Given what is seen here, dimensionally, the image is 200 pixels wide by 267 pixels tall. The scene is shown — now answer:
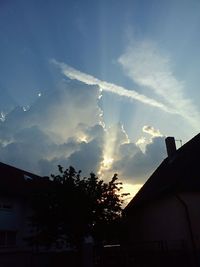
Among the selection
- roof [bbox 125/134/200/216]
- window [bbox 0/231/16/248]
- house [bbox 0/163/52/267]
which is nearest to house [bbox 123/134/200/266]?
roof [bbox 125/134/200/216]

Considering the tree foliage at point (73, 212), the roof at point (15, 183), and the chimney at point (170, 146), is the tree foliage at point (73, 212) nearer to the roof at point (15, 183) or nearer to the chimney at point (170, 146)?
the roof at point (15, 183)

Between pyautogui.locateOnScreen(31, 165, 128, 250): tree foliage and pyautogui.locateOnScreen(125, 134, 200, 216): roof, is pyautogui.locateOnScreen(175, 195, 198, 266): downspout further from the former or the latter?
pyautogui.locateOnScreen(31, 165, 128, 250): tree foliage

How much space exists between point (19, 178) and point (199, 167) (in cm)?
1597

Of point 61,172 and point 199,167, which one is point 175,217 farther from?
point 61,172

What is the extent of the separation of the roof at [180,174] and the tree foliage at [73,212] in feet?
10.1

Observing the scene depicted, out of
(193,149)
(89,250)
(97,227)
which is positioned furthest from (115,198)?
(193,149)

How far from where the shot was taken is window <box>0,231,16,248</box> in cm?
2242

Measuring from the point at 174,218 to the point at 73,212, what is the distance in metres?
5.95

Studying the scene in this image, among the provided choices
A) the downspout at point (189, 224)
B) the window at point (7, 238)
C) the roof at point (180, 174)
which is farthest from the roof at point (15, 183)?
the downspout at point (189, 224)

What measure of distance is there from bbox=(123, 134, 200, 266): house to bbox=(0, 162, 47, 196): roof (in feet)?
26.0

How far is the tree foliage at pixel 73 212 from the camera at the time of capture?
18.9 meters

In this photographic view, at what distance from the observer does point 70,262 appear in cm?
1898

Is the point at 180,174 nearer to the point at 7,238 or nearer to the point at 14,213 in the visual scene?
the point at 14,213

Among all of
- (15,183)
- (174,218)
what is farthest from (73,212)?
(15,183)
